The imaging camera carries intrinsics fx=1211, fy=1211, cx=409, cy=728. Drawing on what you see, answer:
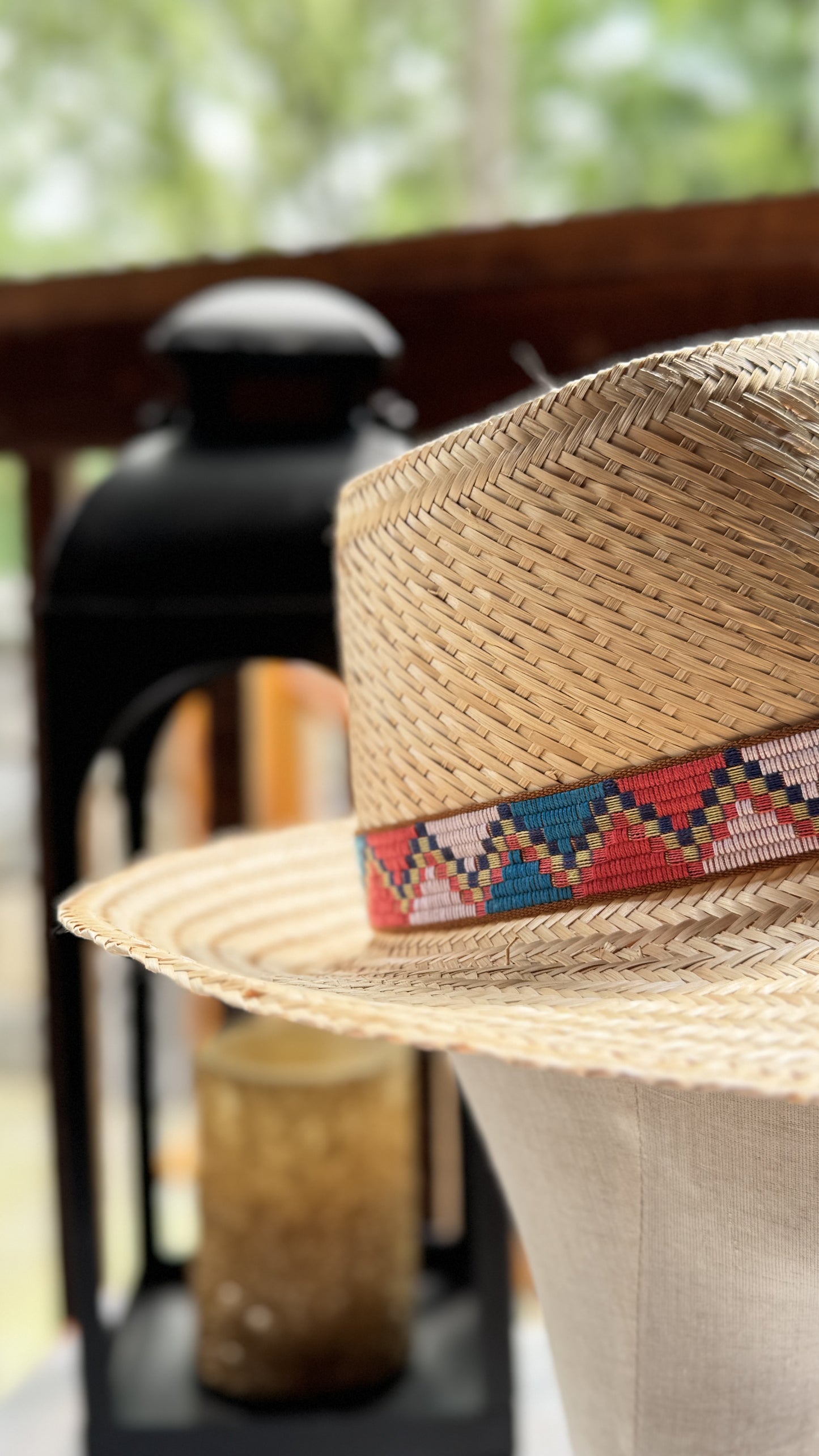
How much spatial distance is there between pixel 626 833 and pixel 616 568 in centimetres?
12

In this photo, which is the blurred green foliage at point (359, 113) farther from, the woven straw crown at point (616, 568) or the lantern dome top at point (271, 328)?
the woven straw crown at point (616, 568)

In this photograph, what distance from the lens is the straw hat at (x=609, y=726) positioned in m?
0.48

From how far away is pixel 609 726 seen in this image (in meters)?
0.54

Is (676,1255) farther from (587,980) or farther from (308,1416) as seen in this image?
(308,1416)

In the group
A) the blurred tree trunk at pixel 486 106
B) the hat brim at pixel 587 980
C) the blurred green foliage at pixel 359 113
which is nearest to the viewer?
the hat brim at pixel 587 980

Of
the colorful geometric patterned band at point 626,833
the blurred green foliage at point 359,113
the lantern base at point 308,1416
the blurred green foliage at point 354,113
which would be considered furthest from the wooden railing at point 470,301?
the blurred green foliage at point 354,113

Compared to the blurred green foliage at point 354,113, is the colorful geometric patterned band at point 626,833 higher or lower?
lower

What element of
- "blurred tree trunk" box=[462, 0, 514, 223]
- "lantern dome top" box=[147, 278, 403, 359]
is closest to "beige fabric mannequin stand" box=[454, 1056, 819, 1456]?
"lantern dome top" box=[147, 278, 403, 359]

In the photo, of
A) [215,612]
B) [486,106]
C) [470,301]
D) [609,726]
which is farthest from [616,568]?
[486,106]

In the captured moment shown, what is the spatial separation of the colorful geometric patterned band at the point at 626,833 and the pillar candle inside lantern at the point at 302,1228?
53 centimetres

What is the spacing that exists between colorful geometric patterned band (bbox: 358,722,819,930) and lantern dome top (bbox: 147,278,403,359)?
1.64 ft

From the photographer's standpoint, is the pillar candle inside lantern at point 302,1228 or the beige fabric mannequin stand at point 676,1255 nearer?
the beige fabric mannequin stand at point 676,1255

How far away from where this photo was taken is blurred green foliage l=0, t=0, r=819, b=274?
14.3ft

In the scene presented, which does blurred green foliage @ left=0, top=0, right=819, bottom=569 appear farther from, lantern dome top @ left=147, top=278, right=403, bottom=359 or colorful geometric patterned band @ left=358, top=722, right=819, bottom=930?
colorful geometric patterned band @ left=358, top=722, right=819, bottom=930
